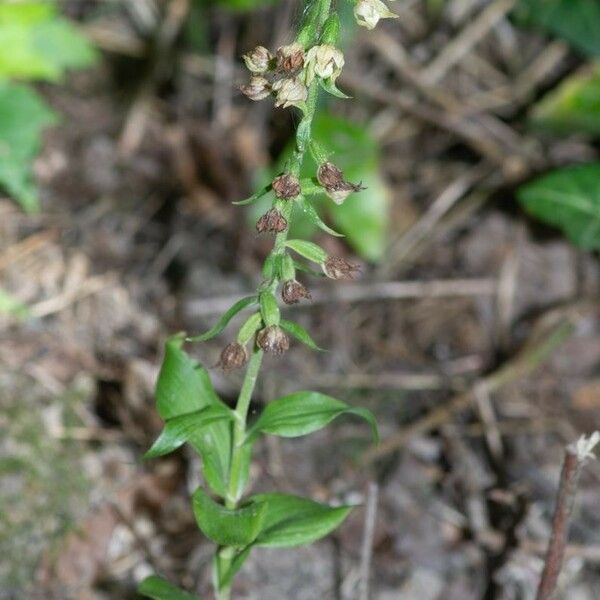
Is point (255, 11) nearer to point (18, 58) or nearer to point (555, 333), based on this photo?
point (18, 58)

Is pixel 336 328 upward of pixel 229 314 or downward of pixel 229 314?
downward

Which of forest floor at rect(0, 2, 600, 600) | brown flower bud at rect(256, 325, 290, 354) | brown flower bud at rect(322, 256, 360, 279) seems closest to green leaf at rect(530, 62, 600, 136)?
forest floor at rect(0, 2, 600, 600)

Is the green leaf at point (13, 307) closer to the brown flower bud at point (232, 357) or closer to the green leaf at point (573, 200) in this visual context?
the brown flower bud at point (232, 357)

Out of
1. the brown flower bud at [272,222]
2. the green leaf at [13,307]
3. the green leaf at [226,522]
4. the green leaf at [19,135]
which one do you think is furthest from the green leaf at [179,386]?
the green leaf at [19,135]

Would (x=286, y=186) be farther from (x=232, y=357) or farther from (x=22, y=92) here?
(x=22, y=92)

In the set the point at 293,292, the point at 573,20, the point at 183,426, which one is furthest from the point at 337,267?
the point at 573,20

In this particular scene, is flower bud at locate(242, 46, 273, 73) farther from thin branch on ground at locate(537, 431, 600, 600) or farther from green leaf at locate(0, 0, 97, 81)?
green leaf at locate(0, 0, 97, 81)
